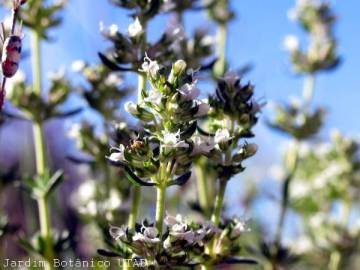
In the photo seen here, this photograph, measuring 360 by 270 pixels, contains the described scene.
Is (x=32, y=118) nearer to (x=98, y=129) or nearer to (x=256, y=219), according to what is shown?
(x=98, y=129)

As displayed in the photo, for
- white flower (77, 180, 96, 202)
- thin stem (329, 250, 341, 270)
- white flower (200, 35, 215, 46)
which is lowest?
thin stem (329, 250, 341, 270)

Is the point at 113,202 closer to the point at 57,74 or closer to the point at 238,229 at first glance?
the point at 57,74

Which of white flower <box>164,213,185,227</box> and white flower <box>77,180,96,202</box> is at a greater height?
white flower <box>164,213,185,227</box>

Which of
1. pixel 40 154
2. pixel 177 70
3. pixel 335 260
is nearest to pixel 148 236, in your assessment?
pixel 177 70

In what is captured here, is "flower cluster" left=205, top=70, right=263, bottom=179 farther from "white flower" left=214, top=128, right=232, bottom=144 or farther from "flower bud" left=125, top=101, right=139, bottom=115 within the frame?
"flower bud" left=125, top=101, right=139, bottom=115

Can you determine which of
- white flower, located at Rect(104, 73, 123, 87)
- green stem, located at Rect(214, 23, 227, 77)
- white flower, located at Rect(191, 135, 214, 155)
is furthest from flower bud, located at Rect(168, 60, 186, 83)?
green stem, located at Rect(214, 23, 227, 77)

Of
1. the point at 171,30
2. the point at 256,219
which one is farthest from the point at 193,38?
the point at 256,219
